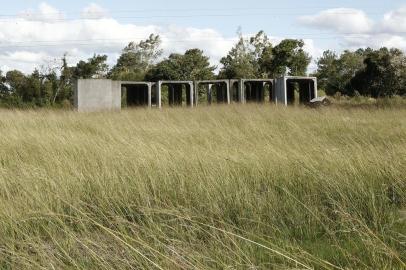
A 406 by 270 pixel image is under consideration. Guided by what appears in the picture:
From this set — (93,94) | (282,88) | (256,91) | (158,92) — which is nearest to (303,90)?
(256,91)

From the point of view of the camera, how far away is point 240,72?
40844mm

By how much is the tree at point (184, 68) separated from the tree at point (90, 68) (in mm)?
7124

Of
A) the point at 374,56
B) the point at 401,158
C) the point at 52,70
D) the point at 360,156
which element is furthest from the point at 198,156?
the point at 52,70

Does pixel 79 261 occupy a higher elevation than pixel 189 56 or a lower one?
lower

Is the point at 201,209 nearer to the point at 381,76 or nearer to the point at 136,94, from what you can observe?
the point at 136,94

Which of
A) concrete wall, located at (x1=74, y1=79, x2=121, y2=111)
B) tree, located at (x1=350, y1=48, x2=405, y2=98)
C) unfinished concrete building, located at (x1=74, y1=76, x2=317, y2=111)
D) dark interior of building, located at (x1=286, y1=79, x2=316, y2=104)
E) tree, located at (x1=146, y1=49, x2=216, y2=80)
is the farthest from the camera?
tree, located at (x1=146, y1=49, x2=216, y2=80)

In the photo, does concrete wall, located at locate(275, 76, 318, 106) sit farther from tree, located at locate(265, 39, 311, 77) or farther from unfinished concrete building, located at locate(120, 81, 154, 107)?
tree, located at locate(265, 39, 311, 77)

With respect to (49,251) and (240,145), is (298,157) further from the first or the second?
(49,251)

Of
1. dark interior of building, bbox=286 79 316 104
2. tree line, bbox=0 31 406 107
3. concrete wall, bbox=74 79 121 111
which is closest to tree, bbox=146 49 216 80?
tree line, bbox=0 31 406 107

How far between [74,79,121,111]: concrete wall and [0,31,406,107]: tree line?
785 centimetres

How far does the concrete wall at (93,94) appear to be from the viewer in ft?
80.9

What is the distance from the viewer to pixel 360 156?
5.14 m

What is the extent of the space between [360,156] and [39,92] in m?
36.0

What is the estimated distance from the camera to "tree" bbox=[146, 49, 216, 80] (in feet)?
127
